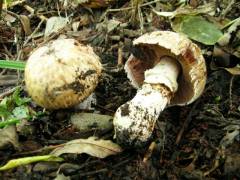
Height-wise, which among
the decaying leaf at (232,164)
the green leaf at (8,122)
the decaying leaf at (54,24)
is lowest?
the decaying leaf at (232,164)

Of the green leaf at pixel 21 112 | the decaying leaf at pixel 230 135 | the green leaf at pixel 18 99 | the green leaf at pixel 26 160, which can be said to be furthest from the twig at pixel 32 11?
the decaying leaf at pixel 230 135

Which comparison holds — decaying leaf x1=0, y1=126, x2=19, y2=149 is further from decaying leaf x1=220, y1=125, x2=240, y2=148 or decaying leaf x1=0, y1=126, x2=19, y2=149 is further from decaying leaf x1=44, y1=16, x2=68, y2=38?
decaying leaf x1=44, y1=16, x2=68, y2=38

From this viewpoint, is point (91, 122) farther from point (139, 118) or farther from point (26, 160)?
point (26, 160)

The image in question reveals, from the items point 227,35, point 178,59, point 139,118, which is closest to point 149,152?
point 139,118

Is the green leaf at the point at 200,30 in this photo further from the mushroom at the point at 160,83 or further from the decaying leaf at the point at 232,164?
the decaying leaf at the point at 232,164

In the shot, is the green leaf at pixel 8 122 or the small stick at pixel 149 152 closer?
the small stick at pixel 149 152

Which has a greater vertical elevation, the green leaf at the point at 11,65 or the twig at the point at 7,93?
the green leaf at the point at 11,65

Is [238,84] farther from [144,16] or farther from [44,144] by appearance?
[44,144]
